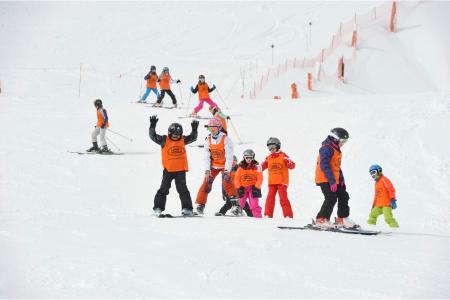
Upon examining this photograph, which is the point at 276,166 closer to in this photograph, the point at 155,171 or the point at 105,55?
the point at 155,171

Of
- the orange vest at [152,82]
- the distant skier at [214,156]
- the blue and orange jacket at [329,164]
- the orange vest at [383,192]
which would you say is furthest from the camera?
the orange vest at [152,82]

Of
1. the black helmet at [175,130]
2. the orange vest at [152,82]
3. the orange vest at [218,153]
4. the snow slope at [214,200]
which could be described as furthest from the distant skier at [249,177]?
the orange vest at [152,82]

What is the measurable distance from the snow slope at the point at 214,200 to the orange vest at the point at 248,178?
1.23m

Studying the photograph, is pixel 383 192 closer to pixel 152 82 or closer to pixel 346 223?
pixel 346 223

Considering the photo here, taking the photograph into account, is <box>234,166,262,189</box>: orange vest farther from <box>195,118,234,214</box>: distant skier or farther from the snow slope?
the snow slope

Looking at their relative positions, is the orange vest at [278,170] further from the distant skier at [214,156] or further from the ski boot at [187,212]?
the ski boot at [187,212]

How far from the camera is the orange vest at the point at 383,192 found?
9586 millimetres

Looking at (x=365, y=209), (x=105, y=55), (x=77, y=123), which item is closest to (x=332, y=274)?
(x=365, y=209)

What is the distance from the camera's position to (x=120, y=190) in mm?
11906

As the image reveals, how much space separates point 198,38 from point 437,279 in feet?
138

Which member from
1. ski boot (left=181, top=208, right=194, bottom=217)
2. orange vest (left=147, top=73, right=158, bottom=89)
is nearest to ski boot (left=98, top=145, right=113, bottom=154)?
ski boot (left=181, top=208, right=194, bottom=217)

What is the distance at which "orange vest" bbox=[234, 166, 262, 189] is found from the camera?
9.77 m

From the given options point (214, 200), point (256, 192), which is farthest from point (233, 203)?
point (214, 200)

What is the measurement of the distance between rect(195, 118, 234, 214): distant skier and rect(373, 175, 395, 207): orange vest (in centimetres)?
246
